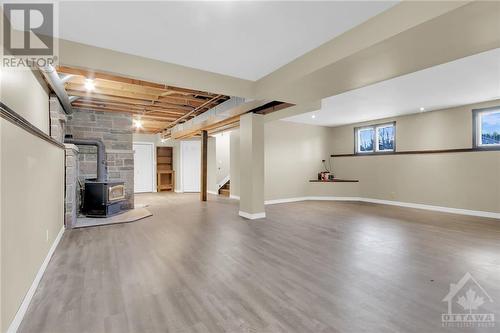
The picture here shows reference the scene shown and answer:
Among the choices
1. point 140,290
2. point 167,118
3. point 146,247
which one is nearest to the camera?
point 140,290

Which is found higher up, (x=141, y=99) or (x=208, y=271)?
(x=141, y=99)

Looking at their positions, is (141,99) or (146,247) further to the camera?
(141,99)

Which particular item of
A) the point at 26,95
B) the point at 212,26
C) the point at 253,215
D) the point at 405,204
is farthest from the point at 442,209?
the point at 26,95

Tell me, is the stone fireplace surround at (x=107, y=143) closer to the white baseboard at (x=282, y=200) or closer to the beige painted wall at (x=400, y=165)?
the beige painted wall at (x=400, y=165)

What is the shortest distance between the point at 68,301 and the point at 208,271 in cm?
125

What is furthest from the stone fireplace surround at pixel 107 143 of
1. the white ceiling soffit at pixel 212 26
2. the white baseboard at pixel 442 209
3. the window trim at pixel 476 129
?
the window trim at pixel 476 129

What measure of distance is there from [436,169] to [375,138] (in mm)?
1918

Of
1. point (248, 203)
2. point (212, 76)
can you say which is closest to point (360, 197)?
point (248, 203)

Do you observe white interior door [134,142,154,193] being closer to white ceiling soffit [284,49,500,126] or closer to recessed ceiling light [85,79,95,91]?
recessed ceiling light [85,79,95,91]

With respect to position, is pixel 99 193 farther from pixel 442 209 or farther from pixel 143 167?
pixel 442 209

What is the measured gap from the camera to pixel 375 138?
7.53 metres

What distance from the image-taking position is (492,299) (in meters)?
2.05

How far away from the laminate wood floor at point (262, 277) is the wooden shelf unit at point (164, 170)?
6.30 metres

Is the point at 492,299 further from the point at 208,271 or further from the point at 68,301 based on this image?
the point at 68,301
